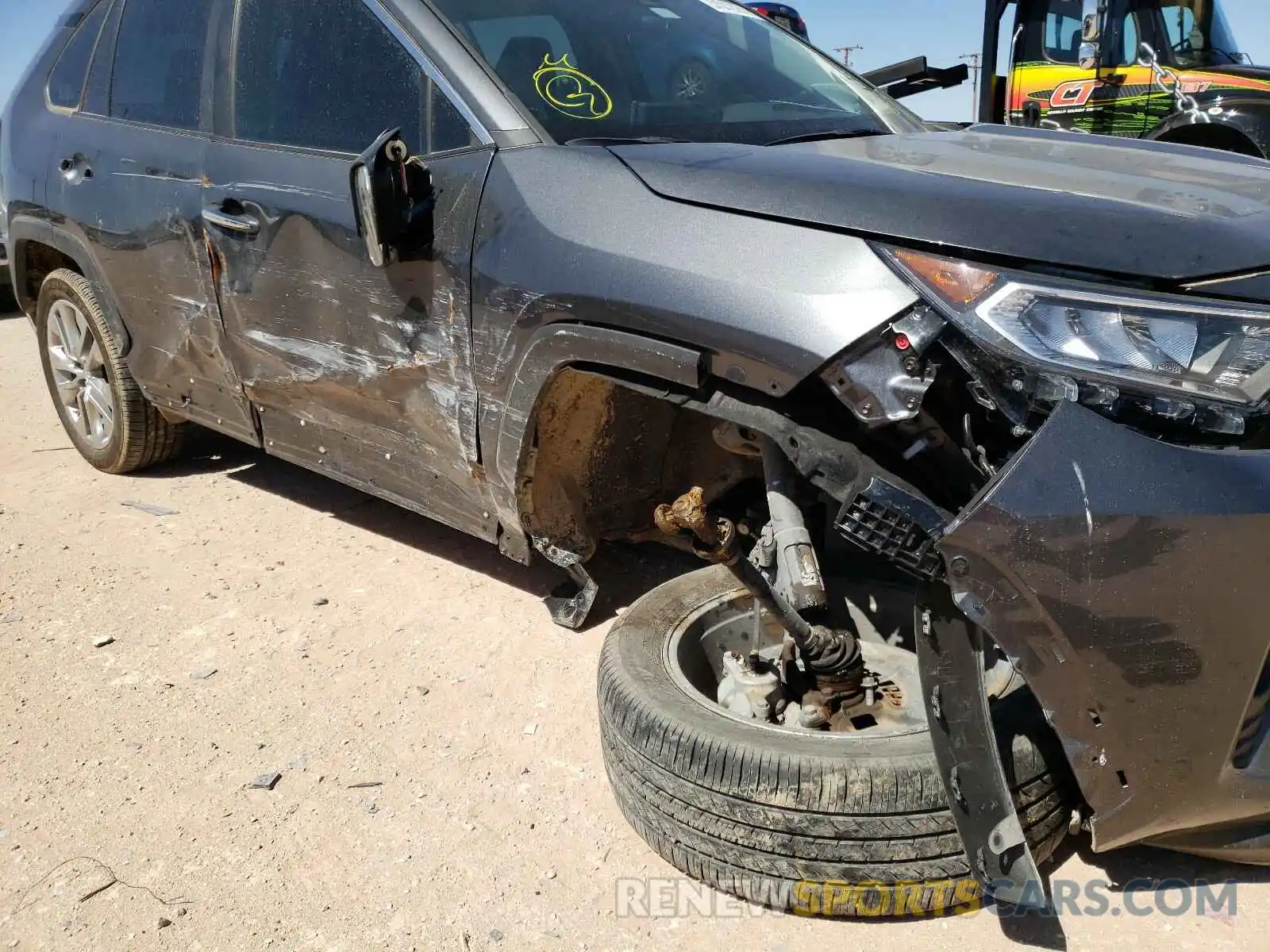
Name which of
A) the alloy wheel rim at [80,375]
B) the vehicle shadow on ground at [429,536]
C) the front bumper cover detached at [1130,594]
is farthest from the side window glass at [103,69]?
the front bumper cover detached at [1130,594]

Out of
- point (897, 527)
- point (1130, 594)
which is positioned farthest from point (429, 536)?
point (1130, 594)

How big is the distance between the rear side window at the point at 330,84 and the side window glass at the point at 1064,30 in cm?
635

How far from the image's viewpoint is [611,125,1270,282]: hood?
5.65 feet

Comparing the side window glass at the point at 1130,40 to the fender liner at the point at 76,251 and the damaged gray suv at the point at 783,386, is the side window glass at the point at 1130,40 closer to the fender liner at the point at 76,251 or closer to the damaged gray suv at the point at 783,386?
the damaged gray suv at the point at 783,386

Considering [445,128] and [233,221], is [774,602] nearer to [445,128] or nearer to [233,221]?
[445,128]

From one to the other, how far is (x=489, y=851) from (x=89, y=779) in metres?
1.07

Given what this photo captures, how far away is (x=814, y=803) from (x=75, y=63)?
4004 mm

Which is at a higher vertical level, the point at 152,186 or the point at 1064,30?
the point at 1064,30

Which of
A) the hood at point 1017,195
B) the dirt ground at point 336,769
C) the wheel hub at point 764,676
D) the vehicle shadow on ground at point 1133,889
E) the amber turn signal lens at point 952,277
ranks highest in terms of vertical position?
the hood at point 1017,195

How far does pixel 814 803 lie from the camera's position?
1960 mm

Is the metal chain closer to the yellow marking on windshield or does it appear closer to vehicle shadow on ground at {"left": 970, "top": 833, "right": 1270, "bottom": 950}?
the yellow marking on windshield

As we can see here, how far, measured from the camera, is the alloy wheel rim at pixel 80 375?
14.5ft

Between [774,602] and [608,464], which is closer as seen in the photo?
[774,602]

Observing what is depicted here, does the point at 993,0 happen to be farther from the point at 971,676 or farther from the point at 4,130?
the point at 971,676
